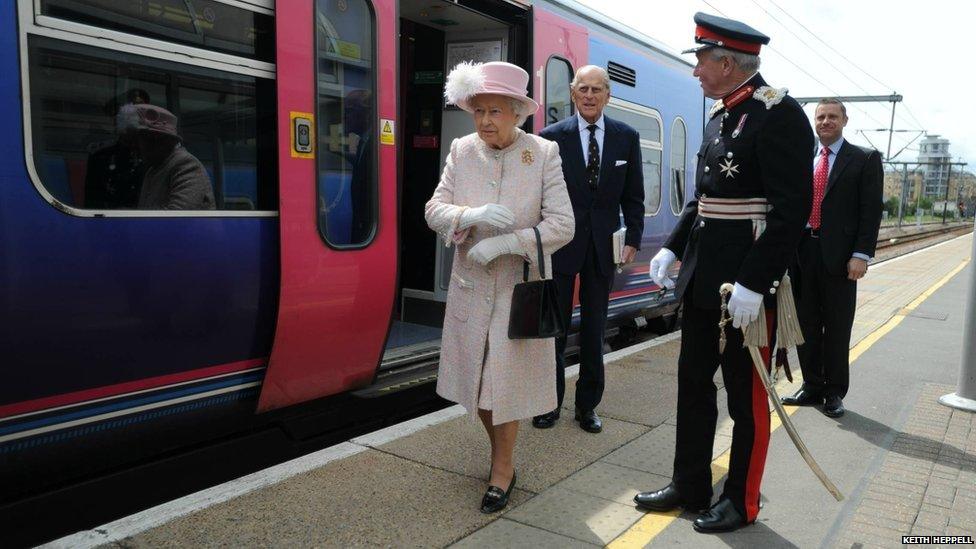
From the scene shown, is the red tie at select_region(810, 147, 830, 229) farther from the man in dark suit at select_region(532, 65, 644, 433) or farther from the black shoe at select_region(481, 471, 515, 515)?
the black shoe at select_region(481, 471, 515, 515)

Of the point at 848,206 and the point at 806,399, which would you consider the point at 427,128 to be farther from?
the point at 806,399

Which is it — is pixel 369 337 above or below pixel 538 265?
below

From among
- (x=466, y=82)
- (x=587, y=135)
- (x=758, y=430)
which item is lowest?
(x=758, y=430)

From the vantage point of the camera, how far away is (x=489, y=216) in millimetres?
3014

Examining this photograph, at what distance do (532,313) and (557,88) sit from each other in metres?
3.23

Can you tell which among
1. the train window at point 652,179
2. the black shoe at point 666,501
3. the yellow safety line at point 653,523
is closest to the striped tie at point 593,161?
the yellow safety line at point 653,523

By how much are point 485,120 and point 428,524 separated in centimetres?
165

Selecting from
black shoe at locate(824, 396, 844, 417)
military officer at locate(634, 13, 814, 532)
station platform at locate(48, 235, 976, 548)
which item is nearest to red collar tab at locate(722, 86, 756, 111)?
military officer at locate(634, 13, 814, 532)

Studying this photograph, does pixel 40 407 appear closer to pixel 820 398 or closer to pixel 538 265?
pixel 538 265

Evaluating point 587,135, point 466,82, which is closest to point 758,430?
point 466,82

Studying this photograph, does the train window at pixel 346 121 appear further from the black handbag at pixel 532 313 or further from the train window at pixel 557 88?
the train window at pixel 557 88

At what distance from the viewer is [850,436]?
4.42m

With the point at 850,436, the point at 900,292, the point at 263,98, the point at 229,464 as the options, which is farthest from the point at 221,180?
the point at 900,292

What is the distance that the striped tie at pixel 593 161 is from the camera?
14.3ft
